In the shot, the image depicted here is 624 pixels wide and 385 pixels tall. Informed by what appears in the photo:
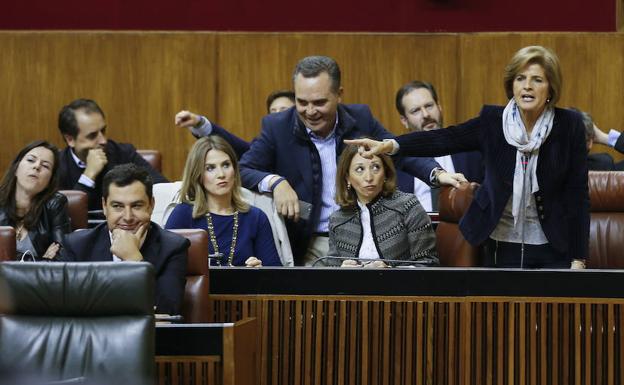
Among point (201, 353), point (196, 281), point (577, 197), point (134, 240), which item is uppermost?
point (577, 197)

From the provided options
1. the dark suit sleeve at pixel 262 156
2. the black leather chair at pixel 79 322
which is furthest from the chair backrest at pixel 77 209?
the black leather chair at pixel 79 322

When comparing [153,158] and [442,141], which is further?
[153,158]

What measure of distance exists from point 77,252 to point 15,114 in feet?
8.83

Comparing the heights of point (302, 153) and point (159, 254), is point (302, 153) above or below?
above

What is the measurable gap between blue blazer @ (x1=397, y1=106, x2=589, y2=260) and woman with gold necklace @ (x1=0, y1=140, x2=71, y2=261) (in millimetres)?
1146

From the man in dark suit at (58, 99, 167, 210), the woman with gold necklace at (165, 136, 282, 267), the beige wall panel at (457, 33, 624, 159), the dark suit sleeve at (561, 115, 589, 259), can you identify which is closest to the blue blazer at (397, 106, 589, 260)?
the dark suit sleeve at (561, 115, 589, 259)

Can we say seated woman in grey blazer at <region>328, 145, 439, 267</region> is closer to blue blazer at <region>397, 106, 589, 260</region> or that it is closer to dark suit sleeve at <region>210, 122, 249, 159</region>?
blue blazer at <region>397, 106, 589, 260</region>

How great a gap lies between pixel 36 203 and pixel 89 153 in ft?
2.99

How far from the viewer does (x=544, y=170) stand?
346 centimetres

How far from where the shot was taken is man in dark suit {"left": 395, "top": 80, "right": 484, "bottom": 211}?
4.49 m

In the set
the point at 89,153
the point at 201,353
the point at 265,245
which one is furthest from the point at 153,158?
the point at 201,353

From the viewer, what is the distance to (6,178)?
4.05m

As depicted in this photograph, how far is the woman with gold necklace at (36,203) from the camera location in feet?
12.9

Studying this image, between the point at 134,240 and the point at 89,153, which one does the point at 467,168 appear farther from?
the point at 134,240
